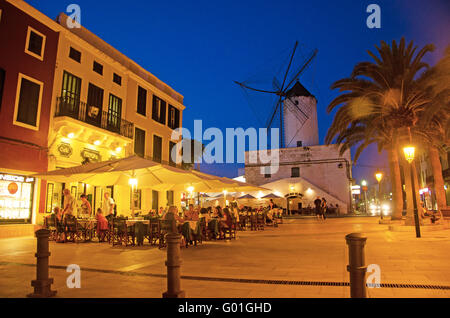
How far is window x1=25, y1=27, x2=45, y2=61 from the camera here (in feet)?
45.9

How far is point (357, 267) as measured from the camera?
3.28 m

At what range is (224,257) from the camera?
7688 mm

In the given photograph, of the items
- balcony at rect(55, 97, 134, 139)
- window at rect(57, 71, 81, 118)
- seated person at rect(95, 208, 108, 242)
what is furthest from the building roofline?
seated person at rect(95, 208, 108, 242)

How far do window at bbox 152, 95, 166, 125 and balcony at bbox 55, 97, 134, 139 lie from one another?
331 centimetres

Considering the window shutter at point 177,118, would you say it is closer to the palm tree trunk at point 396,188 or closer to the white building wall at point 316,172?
the palm tree trunk at point 396,188

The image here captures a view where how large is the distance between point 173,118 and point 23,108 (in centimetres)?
1293

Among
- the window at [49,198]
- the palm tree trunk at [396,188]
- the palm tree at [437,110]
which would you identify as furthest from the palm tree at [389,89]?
the window at [49,198]

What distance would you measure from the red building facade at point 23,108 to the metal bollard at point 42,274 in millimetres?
9953

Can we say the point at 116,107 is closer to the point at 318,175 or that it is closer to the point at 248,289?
the point at 248,289

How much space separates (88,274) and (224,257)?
3.02m

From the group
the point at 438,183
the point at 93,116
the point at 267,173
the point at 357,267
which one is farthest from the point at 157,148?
the point at 267,173

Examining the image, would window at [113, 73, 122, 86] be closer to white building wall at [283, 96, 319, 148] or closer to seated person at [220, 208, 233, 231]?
seated person at [220, 208, 233, 231]

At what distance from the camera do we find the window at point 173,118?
83.0 ft
